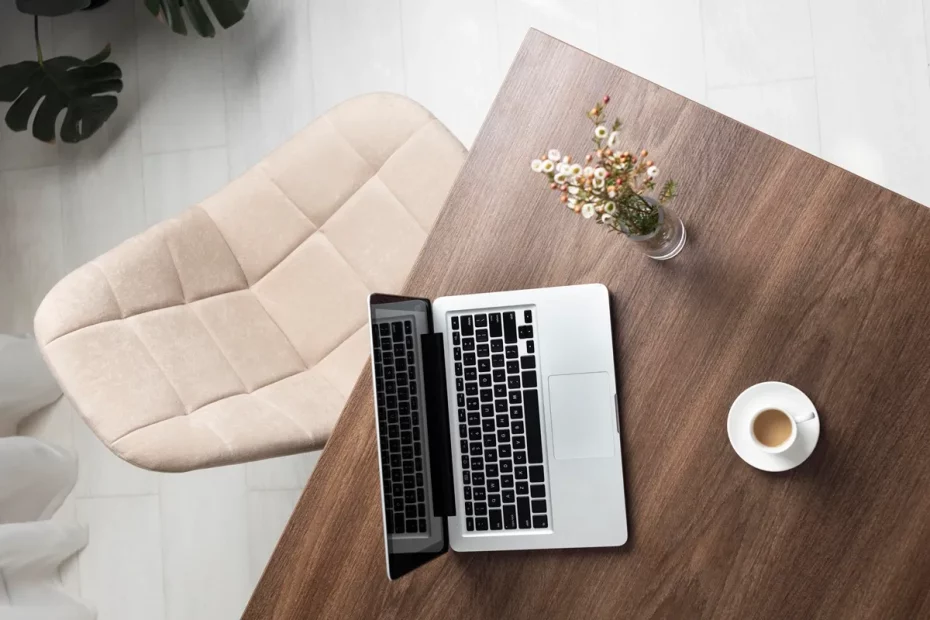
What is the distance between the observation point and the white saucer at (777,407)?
1.15 m

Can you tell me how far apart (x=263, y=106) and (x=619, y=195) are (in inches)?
58.3

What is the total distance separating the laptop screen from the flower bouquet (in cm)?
30

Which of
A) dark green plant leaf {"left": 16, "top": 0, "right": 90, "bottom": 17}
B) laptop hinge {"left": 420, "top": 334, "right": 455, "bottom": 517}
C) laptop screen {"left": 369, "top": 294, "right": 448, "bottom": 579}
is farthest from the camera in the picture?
dark green plant leaf {"left": 16, "top": 0, "right": 90, "bottom": 17}

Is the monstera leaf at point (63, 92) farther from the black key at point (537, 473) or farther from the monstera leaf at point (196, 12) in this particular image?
the black key at point (537, 473)

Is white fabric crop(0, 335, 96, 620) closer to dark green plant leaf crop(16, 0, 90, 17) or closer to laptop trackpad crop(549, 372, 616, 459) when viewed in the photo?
dark green plant leaf crop(16, 0, 90, 17)

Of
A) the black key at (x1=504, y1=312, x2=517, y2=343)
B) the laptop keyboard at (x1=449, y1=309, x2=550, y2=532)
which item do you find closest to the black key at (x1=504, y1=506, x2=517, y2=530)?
the laptop keyboard at (x1=449, y1=309, x2=550, y2=532)

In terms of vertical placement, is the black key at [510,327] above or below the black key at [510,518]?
above

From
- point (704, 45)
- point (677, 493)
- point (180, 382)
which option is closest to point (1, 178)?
point (180, 382)

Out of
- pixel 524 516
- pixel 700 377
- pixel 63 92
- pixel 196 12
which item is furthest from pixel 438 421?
pixel 63 92

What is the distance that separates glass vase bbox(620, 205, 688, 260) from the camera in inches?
46.4

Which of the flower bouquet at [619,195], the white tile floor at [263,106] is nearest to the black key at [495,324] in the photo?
the flower bouquet at [619,195]

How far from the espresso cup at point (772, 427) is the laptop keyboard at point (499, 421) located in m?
0.31

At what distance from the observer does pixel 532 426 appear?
1268mm

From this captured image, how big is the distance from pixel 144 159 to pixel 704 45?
5.00ft
